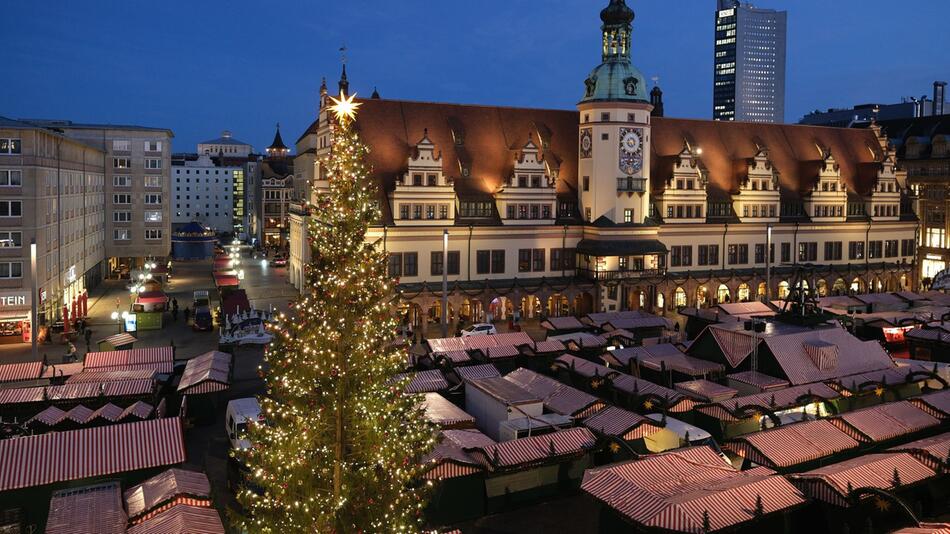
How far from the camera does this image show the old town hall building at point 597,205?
55594mm

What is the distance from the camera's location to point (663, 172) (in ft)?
210

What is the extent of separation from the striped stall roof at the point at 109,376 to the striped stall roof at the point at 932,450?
28494 mm

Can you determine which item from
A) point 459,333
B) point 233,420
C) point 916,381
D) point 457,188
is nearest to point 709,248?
point 457,188

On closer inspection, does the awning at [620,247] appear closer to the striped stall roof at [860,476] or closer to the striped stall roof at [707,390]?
the striped stall roof at [707,390]

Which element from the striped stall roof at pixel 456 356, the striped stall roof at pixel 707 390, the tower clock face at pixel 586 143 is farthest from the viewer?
the tower clock face at pixel 586 143

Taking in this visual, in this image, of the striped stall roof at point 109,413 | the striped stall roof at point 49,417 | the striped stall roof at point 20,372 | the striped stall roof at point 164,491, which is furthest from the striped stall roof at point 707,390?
the striped stall roof at point 20,372

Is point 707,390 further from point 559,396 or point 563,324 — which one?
point 563,324

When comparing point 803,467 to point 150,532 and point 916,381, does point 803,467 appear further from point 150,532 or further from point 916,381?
point 150,532

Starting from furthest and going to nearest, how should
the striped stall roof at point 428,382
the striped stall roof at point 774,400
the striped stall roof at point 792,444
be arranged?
the striped stall roof at point 428,382 < the striped stall roof at point 774,400 < the striped stall roof at point 792,444

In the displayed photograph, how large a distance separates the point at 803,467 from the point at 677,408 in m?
6.24

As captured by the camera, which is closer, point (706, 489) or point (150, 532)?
point (150, 532)

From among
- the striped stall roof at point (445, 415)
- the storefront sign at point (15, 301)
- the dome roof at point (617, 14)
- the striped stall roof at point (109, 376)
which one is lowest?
the striped stall roof at point (445, 415)

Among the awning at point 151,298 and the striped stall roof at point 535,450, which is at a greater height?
the awning at point 151,298

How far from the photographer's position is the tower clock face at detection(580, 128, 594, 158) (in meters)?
60.1
